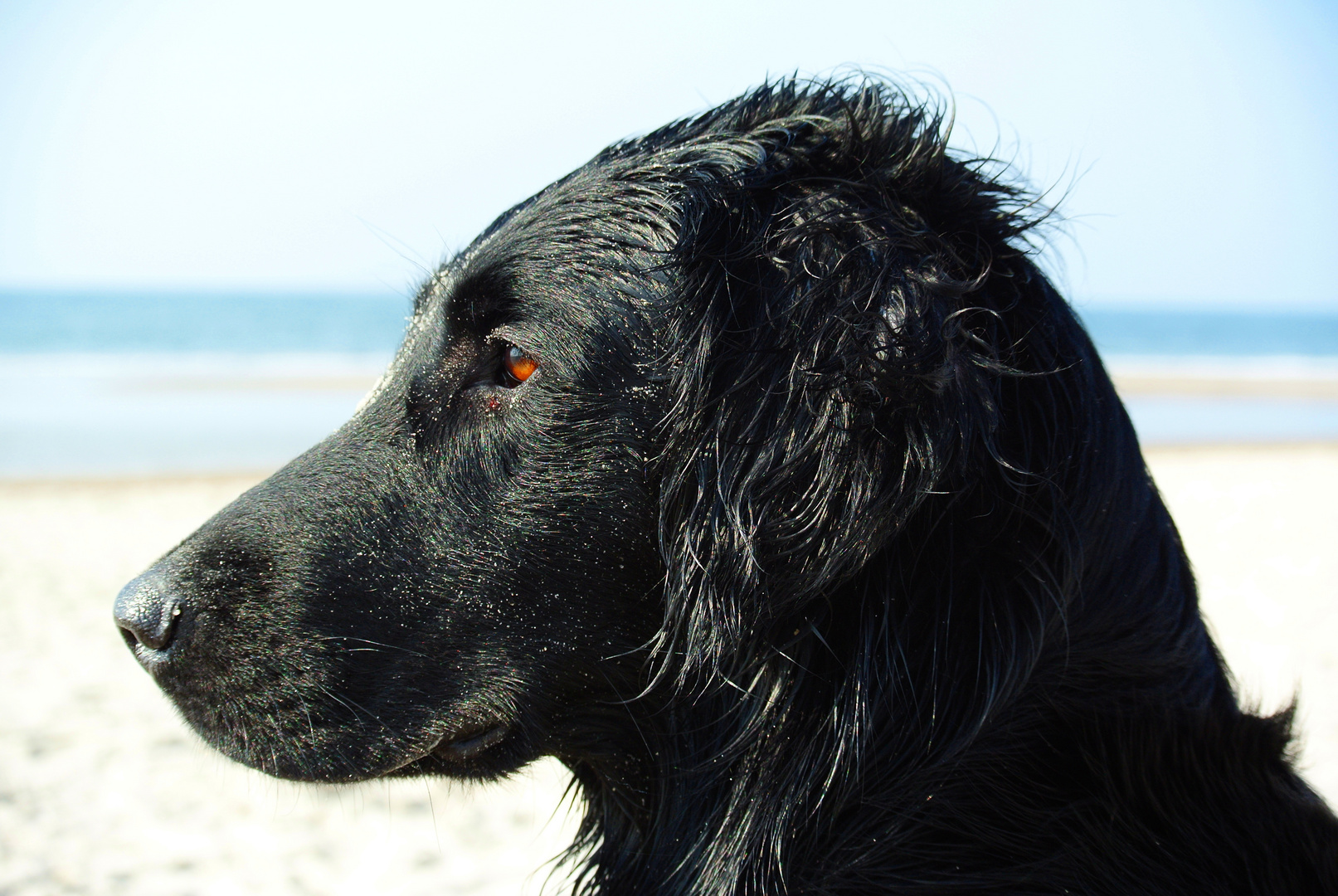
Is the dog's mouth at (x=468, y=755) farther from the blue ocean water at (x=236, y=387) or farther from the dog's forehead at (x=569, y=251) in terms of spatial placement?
the blue ocean water at (x=236, y=387)

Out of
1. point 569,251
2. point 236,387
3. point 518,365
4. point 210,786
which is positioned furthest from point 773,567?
point 236,387

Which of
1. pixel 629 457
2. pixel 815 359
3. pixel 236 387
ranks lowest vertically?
pixel 236 387

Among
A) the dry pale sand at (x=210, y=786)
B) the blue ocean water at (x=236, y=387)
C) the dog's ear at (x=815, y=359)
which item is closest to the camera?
the dog's ear at (x=815, y=359)

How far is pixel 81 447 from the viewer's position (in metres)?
13.0

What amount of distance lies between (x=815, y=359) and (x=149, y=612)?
1318 millimetres

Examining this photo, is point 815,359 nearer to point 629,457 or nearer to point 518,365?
point 629,457

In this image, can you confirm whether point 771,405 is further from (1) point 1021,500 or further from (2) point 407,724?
(2) point 407,724

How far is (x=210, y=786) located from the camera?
14.8 ft

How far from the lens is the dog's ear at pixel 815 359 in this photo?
154cm

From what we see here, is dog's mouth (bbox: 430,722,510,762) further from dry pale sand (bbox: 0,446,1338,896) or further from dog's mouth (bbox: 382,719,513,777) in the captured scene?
dry pale sand (bbox: 0,446,1338,896)

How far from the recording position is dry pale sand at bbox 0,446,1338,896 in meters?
3.78

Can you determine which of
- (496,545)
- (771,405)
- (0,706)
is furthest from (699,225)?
(0,706)

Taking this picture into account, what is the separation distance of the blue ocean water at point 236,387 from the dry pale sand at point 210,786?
2252 mm

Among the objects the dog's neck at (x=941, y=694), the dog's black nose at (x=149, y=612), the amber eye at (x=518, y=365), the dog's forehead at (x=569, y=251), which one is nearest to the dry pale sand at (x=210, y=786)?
the dog's black nose at (x=149, y=612)
